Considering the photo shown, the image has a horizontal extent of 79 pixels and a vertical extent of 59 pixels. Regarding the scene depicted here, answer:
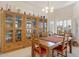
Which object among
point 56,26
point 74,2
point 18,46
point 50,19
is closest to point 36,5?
point 50,19

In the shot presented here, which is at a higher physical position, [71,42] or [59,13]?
[59,13]

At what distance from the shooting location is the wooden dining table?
2008mm

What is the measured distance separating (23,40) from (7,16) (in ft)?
1.78

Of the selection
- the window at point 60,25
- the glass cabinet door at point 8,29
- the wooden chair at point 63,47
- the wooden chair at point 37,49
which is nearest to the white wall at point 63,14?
the window at point 60,25

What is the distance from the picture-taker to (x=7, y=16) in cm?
204

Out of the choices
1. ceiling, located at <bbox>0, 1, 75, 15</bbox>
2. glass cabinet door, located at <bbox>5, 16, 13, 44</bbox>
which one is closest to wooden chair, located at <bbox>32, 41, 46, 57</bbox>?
glass cabinet door, located at <bbox>5, 16, 13, 44</bbox>

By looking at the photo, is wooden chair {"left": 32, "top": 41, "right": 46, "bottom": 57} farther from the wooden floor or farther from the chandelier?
the chandelier

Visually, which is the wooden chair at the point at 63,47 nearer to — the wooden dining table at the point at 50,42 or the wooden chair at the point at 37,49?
the wooden dining table at the point at 50,42

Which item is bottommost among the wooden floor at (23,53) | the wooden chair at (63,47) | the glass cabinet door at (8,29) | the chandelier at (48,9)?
the wooden floor at (23,53)

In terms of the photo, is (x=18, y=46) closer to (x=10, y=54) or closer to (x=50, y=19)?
(x=10, y=54)

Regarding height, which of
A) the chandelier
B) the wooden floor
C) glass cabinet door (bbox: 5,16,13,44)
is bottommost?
Answer: the wooden floor

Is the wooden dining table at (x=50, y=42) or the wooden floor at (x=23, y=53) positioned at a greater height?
the wooden dining table at (x=50, y=42)

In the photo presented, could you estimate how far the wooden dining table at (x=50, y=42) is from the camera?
2.01 m

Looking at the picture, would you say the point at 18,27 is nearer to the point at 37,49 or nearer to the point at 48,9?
the point at 37,49
